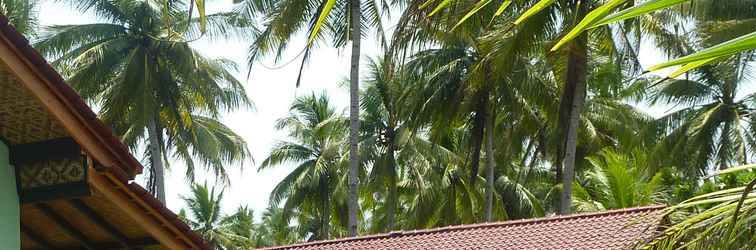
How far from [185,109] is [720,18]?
14.2 metres

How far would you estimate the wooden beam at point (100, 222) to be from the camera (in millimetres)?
5852

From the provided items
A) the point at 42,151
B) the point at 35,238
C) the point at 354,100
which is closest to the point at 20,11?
the point at 354,100

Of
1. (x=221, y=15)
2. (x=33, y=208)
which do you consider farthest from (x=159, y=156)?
(x=33, y=208)

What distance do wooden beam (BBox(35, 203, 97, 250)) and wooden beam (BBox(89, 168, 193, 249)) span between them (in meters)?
0.51

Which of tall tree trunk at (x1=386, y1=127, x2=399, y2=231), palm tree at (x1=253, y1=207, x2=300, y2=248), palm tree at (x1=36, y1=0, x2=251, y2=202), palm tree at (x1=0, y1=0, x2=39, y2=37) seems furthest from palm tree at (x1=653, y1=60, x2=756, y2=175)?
palm tree at (x1=253, y1=207, x2=300, y2=248)

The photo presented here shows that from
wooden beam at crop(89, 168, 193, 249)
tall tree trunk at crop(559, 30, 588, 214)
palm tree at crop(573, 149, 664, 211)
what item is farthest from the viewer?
palm tree at crop(573, 149, 664, 211)

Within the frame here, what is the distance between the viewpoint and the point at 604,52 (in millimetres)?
20406

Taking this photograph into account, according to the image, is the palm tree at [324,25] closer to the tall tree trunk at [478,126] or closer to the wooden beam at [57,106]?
the tall tree trunk at [478,126]

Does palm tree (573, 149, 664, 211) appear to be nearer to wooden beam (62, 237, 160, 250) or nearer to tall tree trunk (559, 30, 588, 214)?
tall tree trunk (559, 30, 588, 214)

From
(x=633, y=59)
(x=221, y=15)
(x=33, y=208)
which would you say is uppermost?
(x=221, y=15)

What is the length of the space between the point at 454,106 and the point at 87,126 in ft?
67.8

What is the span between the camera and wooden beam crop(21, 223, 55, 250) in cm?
638

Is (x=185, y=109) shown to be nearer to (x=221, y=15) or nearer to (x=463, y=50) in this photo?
(x=221, y=15)

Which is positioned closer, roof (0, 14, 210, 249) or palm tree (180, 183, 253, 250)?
roof (0, 14, 210, 249)
